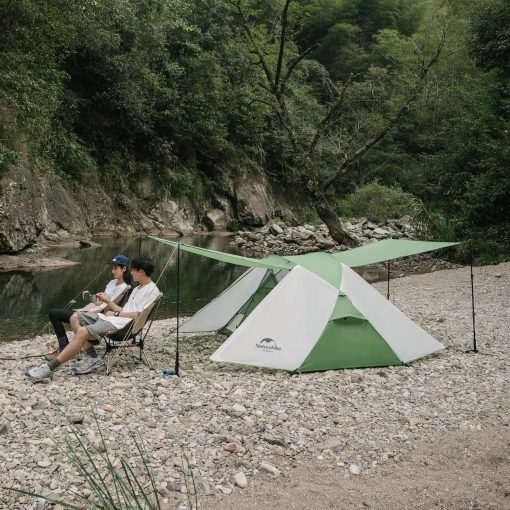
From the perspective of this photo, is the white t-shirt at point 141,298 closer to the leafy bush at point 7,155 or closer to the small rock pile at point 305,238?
the leafy bush at point 7,155

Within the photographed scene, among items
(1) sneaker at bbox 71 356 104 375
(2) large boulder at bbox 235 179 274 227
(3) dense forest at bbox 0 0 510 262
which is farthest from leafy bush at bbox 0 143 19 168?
(2) large boulder at bbox 235 179 274 227

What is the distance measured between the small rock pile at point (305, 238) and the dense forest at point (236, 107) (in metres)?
1.70

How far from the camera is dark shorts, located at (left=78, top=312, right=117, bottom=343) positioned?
20.8ft

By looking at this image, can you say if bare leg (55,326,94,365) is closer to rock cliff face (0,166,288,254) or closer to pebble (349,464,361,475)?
pebble (349,464,361,475)

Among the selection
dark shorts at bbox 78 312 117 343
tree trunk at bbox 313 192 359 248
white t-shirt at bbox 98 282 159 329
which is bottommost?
tree trunk at bbox 313 192 359 248

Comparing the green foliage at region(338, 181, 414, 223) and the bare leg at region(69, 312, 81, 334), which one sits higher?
the bare leg at region(69, 312, 81, 334)

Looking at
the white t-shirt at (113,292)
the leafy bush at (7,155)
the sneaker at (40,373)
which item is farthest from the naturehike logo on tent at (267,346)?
the leafy bush at (7,155)

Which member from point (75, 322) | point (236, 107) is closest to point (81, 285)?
point (75, 322)

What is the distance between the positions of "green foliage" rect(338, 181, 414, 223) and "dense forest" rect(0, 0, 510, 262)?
29 centimetres

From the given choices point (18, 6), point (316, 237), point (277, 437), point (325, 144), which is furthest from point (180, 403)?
point (325, 144)

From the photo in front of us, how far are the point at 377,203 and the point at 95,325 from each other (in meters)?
29.3

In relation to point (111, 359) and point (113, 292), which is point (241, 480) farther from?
point (113, 292)

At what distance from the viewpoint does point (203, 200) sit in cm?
3278

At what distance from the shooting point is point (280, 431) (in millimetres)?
5094
